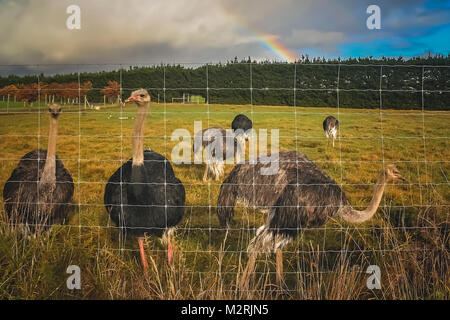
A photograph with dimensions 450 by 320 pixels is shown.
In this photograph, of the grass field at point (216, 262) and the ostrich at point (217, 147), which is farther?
the ostrich at point (217, 147)

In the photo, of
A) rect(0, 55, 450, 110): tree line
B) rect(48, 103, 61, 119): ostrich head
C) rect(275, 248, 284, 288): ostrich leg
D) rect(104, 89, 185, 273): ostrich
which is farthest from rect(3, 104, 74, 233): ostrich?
rect(0, 55, 450, 110): tree line

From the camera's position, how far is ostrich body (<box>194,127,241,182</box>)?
32.5 feet

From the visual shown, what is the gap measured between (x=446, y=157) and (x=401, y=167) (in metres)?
2.45

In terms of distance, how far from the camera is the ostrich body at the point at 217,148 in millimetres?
9914

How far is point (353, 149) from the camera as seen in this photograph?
14.3m

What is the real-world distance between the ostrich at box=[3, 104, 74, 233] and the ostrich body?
4.74 m

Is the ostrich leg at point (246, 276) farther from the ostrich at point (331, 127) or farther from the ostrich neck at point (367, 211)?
the ostrich at point (331, 127)

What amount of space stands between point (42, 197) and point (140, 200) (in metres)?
1.51

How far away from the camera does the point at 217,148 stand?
10.3m

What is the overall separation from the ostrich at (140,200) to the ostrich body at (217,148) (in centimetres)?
473

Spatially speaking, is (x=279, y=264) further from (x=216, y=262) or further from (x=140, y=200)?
(x=140, y=200)

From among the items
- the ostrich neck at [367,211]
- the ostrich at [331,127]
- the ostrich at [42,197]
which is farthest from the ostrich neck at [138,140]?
the ostrich at [331,127]

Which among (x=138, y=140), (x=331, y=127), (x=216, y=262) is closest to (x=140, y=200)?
(x=138, y=140)

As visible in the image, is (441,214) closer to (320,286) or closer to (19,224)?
(320,286)
